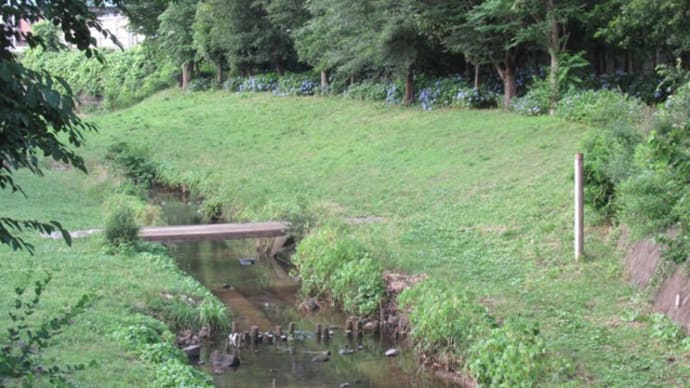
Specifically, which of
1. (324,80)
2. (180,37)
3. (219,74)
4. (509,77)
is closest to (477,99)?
(509,77)

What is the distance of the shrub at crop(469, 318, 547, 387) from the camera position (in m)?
9.35

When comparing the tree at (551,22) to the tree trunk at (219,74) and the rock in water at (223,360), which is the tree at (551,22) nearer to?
the rock in water at (223,360)

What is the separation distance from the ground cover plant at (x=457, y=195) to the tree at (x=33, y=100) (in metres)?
6.03

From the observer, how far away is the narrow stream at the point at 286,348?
442 inches

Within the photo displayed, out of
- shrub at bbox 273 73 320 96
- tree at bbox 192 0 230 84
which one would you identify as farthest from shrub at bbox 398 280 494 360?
tree at bbox 192 0 230 84

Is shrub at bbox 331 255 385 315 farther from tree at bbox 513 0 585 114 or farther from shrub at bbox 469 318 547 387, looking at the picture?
tree at bbox 513 0 585 114

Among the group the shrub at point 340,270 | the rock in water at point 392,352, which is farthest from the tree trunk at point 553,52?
the rock in water at point 392,352

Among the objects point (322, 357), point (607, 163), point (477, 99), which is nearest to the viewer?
point (322, 357)

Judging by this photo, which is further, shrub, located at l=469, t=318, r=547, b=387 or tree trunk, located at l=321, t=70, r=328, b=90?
tree trunk, located at l=321, t=70, r=328, b=90

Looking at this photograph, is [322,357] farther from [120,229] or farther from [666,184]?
[120,229]

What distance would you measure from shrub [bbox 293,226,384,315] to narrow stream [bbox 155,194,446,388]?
379 mm

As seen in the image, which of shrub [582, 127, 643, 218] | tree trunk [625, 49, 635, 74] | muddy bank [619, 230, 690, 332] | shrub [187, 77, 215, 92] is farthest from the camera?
shrub [187, 77, 215, 92]

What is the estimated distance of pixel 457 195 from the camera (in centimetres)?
1912

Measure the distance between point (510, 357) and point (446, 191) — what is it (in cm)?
1023
